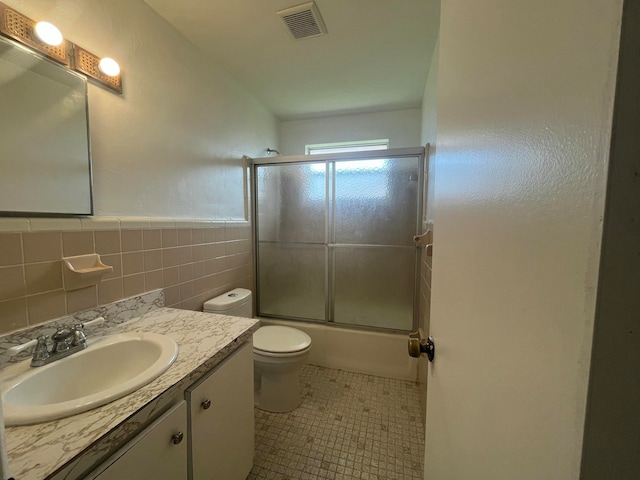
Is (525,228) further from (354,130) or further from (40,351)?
(354,130)

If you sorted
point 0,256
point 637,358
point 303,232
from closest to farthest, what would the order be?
point 637,358 → point 0,256 → point 303,232

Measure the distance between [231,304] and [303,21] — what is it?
1.77 meters

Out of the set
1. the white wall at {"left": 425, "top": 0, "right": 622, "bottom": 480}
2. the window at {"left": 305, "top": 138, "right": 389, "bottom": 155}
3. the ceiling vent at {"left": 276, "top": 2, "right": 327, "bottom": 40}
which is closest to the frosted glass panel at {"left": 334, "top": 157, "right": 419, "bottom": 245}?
the window at {"left": 305, "top": 138, "right": 389, "bottom": 155}

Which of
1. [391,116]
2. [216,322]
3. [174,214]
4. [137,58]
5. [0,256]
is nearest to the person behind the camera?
[0,256]

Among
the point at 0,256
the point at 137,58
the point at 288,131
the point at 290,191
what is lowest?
the point at 0,256

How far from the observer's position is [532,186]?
0.29 metres

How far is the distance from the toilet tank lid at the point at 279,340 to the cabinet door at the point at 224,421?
1.46ft

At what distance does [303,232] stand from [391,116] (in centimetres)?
146

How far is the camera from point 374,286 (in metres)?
2.13

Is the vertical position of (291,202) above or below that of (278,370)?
above

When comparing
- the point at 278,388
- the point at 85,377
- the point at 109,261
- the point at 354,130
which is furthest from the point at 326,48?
the point at 278,388

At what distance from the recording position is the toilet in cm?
153

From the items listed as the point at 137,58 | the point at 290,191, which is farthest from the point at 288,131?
the point at 137,58

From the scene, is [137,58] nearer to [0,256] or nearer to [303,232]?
[0,256]
